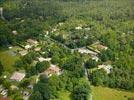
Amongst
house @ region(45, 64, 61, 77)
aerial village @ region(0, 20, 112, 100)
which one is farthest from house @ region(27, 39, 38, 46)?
house @ region(45, 64, 61, 77)

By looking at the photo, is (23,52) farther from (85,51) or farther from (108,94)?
(108,94)

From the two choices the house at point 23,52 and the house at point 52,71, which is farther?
the house at point 23,52

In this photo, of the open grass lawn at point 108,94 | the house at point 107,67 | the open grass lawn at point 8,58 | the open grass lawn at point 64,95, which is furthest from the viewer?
the open grass lawn at point 8,58

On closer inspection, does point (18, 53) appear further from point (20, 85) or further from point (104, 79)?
point (104, 79)

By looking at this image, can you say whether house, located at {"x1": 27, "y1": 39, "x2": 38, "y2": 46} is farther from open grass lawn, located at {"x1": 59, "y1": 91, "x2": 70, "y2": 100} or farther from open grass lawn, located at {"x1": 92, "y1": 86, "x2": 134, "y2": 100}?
open grass lawn, located at {"x1": 92, "y1": 86, "x2": 134, "y2": 100}

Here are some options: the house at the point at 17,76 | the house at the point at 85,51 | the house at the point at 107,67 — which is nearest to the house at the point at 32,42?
the house at the point at 85,51

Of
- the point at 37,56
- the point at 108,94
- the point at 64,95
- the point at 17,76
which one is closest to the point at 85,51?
the point at 37,56

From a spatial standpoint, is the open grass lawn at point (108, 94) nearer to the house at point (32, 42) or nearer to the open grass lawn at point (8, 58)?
the open grass lawn at point (8, 58)
